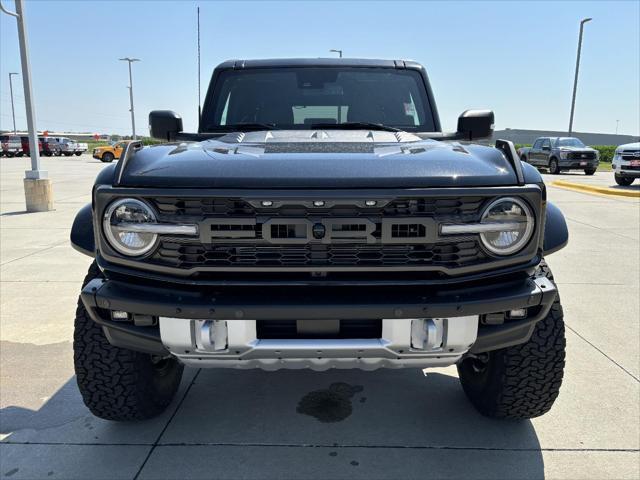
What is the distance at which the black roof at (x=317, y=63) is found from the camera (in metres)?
3.61

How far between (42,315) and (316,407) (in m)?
2.61

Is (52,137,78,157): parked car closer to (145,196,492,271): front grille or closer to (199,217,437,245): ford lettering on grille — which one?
(145,196,492,271): front grille

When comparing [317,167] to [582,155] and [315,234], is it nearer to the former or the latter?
[315,234]

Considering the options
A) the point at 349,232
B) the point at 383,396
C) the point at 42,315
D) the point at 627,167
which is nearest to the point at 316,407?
the point at 383,396

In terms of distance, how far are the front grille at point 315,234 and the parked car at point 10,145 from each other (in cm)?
4340

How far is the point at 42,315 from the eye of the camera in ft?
13.9

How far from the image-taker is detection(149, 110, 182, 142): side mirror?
3373 millimetres

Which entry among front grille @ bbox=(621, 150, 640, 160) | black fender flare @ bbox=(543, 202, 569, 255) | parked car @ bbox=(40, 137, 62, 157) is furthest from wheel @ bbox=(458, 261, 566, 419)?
parked car @ bbox=(40, 137, 62, 157)

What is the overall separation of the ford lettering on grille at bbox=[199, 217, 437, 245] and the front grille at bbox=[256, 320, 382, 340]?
307 millimetres

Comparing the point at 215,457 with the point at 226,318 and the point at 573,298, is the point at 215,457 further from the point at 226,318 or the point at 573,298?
the point at 573,298

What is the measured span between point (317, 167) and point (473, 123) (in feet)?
5.54

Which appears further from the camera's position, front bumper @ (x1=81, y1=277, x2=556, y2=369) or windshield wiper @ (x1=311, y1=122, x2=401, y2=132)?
windshield wiper @ (x1=311, y1=122, x2=401, y2=132)

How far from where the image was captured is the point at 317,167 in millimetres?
2006

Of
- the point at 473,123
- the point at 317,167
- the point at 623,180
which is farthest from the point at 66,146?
the point at 317,167
